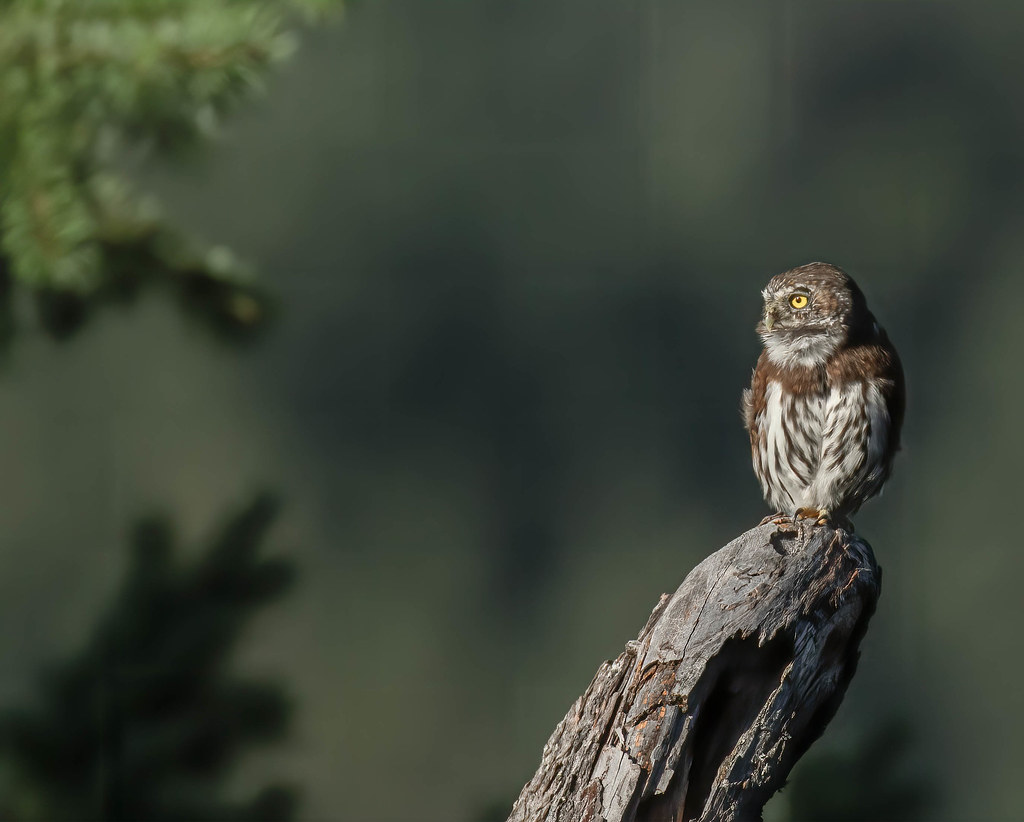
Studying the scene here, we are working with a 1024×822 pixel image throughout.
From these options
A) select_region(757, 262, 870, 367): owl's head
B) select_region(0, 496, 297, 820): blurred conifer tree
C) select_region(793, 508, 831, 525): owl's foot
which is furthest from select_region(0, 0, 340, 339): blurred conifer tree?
select_region(793, 508, 831, 525): owl's foot

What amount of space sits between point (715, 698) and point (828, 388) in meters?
0.97

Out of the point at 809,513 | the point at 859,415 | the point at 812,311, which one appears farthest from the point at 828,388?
the point at 809,513

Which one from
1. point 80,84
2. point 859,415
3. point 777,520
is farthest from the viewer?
point 859,415

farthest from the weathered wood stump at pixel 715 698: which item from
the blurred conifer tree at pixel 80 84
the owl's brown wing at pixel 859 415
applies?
the blurred conifer tree at pixel 80 84

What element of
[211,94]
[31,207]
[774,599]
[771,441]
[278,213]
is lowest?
[774,599]

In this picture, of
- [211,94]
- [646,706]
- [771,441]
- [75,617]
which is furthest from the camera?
[75,617]

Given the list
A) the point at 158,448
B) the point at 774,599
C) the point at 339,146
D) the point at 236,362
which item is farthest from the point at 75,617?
the point at 774,599

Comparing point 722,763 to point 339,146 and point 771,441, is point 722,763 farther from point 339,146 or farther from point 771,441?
point 339,146

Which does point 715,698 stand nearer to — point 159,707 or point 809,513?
point 809,513

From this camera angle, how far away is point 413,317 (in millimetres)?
4043

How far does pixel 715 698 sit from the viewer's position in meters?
2.13

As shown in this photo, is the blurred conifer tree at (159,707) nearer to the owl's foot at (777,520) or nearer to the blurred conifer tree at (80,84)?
the blurred conifer tree at (80,84)

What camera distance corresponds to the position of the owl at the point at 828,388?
8.96ft

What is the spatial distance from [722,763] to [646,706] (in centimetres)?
19
